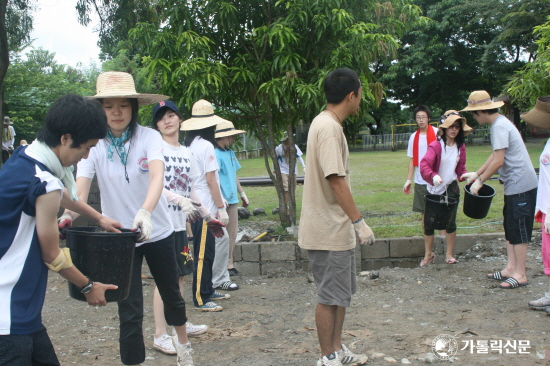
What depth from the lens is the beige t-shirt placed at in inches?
128

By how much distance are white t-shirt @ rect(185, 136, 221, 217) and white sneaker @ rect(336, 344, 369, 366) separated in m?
2.06

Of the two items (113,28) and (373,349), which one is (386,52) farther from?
(113,28)

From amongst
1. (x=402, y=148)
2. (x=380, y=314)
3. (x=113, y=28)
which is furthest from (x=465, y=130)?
(x=402, y=148)

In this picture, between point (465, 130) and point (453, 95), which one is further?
point (453, 95)

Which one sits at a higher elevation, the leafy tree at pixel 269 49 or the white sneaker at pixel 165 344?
the leafy tree at pixel 269 49

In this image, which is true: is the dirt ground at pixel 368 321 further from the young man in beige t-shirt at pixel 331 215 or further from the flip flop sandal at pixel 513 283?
the young man in beige t-shirt at pixel 331 215

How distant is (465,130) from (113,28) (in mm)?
7996

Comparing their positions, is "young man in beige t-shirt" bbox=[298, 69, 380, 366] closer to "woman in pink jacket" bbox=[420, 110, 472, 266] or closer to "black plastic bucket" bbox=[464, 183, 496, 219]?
"black plastic bucket" bbox=[464, 183, 496, 219]

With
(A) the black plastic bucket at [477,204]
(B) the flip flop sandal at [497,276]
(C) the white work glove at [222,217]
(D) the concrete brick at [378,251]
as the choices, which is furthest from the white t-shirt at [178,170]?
(B) the flip flop sandal at [497,276]

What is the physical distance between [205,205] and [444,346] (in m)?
2.53

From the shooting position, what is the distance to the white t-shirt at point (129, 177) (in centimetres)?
316

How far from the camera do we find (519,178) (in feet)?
16.8

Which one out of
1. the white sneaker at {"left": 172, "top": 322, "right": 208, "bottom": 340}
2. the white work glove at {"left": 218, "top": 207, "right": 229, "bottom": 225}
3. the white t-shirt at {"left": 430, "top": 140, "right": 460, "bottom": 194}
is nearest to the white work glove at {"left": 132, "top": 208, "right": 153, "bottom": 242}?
the white sneaker at {"left": 172, "top": 322, "right": 208, "bottom": 340}

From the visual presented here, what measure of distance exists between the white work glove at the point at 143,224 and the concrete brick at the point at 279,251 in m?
3.96
